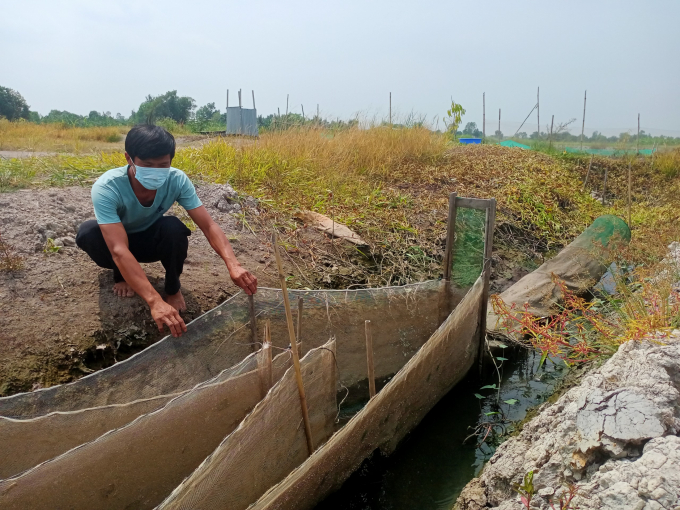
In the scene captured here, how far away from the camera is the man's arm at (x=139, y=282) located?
2318mm

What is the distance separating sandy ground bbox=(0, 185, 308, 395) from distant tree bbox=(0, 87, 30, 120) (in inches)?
864

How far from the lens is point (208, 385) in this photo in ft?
6.95

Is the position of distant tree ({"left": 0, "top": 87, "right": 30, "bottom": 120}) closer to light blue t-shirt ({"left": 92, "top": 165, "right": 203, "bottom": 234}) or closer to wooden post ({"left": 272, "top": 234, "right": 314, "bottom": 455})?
light blue t-shirt ({"left": 92, "top": 165, "right": 203, "bottom": 234})

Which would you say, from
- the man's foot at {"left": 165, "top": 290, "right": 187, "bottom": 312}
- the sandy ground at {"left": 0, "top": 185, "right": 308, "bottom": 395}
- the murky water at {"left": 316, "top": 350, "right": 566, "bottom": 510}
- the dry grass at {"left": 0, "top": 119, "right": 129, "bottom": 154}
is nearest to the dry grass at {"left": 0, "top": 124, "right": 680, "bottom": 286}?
the sandy ground at {"left": 0, "top": 185, "right": 308, "bottom": 395}

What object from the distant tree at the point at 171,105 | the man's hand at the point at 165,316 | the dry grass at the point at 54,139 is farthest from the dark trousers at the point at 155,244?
the distant tree at the point at 171,105

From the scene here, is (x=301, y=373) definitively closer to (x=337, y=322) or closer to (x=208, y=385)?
(x=208, y=385)

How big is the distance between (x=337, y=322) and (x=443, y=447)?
915mm

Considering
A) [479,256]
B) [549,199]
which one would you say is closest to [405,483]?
[479,256]

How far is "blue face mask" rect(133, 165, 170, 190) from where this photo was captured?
2.53m

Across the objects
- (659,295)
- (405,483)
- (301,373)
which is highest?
(659,295)

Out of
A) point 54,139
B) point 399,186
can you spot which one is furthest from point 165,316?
point 54,139

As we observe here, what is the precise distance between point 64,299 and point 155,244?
624mm

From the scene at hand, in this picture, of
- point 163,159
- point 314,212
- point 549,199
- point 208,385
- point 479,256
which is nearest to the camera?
point 208,385

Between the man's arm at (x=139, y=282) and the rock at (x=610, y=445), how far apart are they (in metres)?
1.48
